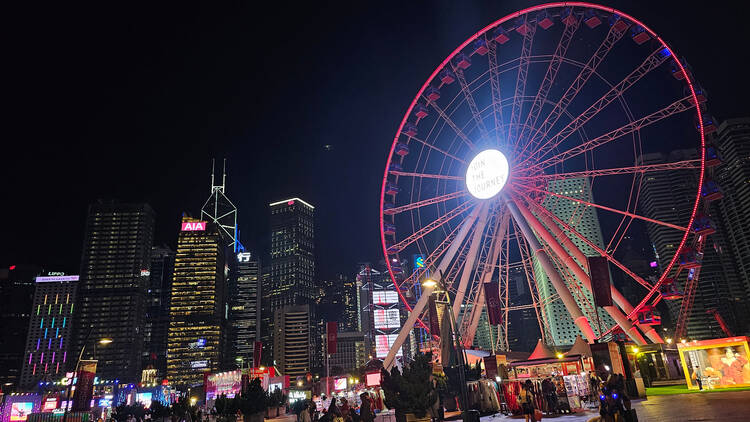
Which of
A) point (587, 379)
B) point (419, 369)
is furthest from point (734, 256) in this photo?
point (419, 369)

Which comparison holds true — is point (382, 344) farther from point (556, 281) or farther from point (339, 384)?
point (556, 281)

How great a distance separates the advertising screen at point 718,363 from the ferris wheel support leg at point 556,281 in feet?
16.8

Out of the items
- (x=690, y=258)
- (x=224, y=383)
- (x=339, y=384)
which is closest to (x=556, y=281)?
(x=690, y=258)

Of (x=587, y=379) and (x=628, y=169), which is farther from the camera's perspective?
(x=628, y=169)

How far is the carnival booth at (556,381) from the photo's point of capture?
20953mm

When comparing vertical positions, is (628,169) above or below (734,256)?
below

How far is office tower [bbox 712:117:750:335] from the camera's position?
110 m

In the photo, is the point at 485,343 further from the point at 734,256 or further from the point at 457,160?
the point at 457,160

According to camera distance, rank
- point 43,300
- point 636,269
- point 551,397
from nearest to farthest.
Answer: point 551,397
point 636,269
point 43,300

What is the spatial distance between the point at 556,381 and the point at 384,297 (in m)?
140

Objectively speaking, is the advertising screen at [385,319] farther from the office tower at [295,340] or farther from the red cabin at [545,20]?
the red cabin at [545,20]

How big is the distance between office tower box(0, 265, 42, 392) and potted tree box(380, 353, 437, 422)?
197752 millimetres

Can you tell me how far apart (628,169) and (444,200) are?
43.9 feet

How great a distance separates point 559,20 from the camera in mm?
33688
